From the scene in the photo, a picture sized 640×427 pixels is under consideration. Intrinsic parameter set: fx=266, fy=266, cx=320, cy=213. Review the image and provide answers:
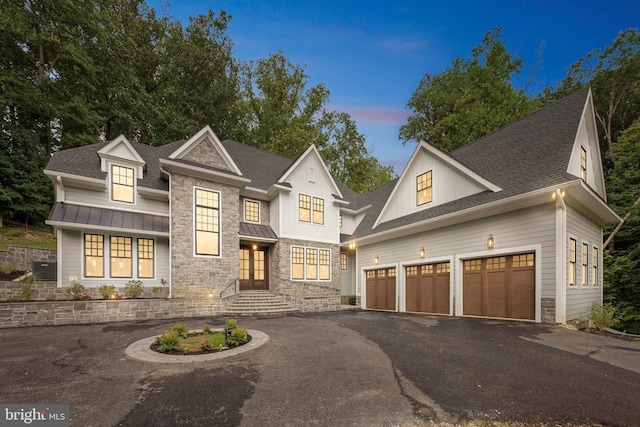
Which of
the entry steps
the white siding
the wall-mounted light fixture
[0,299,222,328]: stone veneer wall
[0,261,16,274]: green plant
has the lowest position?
the entry steps

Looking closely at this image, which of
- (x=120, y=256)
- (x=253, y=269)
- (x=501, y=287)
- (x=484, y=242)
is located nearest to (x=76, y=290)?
(x=120, y=256)

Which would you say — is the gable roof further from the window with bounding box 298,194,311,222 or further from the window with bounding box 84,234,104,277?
the window with bounding box 84,234,104,277

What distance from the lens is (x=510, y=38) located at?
23812 mm

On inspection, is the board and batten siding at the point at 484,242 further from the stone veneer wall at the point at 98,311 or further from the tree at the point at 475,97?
the tree at the point at 475,97

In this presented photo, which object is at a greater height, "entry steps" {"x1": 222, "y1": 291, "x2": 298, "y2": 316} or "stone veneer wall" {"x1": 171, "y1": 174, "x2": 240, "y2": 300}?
"stone veneer wall" {"x1": 171, "y1": 174, "x2": 240, "y2": 300}

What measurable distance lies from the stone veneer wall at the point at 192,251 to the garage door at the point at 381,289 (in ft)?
25.3

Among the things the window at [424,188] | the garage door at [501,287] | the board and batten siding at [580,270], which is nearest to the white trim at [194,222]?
the window at [424,188]

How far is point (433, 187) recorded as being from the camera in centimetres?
1263

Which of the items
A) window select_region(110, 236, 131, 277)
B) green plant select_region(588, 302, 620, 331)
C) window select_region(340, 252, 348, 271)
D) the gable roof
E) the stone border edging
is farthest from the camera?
window select_region(340, 252, 348, 271)

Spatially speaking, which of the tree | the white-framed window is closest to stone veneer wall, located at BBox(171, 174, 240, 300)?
the white-framed window

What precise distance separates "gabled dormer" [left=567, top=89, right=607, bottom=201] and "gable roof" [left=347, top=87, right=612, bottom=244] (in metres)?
0.52

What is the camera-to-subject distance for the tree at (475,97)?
22.9 metres

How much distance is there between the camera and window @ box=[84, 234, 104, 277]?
11.2m

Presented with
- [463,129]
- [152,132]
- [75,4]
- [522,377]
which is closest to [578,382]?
[522,377]
